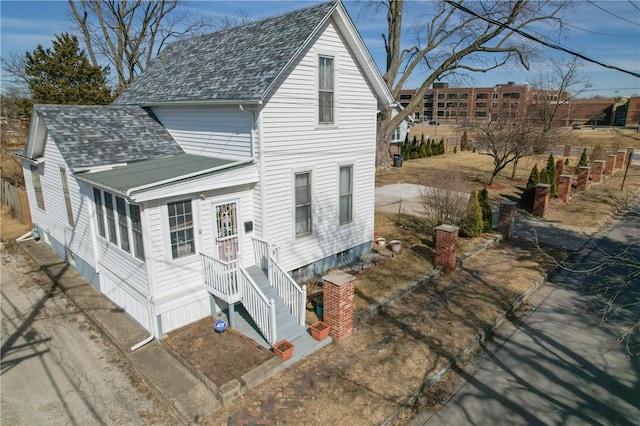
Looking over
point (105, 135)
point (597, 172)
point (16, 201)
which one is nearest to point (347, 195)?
point (105, 135)

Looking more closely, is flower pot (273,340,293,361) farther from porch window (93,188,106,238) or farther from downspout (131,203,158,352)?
porch window (93,188,106,238)

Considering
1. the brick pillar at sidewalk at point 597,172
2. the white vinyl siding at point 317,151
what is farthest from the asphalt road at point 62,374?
the brick pillar at sidewalk at point 597,172

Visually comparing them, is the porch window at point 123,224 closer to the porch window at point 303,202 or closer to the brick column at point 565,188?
the porch window at point 303,202

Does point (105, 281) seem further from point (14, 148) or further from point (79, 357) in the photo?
point (14, 148)

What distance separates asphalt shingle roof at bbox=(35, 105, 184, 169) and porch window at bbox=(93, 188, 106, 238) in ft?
2.39

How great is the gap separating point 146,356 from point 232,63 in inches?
308

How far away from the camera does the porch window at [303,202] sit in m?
11.0

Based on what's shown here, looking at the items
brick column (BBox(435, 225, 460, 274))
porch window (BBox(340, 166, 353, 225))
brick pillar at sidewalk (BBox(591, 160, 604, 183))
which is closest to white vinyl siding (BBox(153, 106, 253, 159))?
porch window (BBox(340, 166, 353, 225))

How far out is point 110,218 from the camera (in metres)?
10.0

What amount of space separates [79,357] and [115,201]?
351 cm

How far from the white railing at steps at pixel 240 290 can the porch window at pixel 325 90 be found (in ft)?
15.9

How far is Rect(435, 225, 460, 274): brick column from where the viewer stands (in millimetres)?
12124

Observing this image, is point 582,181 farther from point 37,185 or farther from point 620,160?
point 37,185

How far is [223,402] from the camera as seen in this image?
22.4 feet
